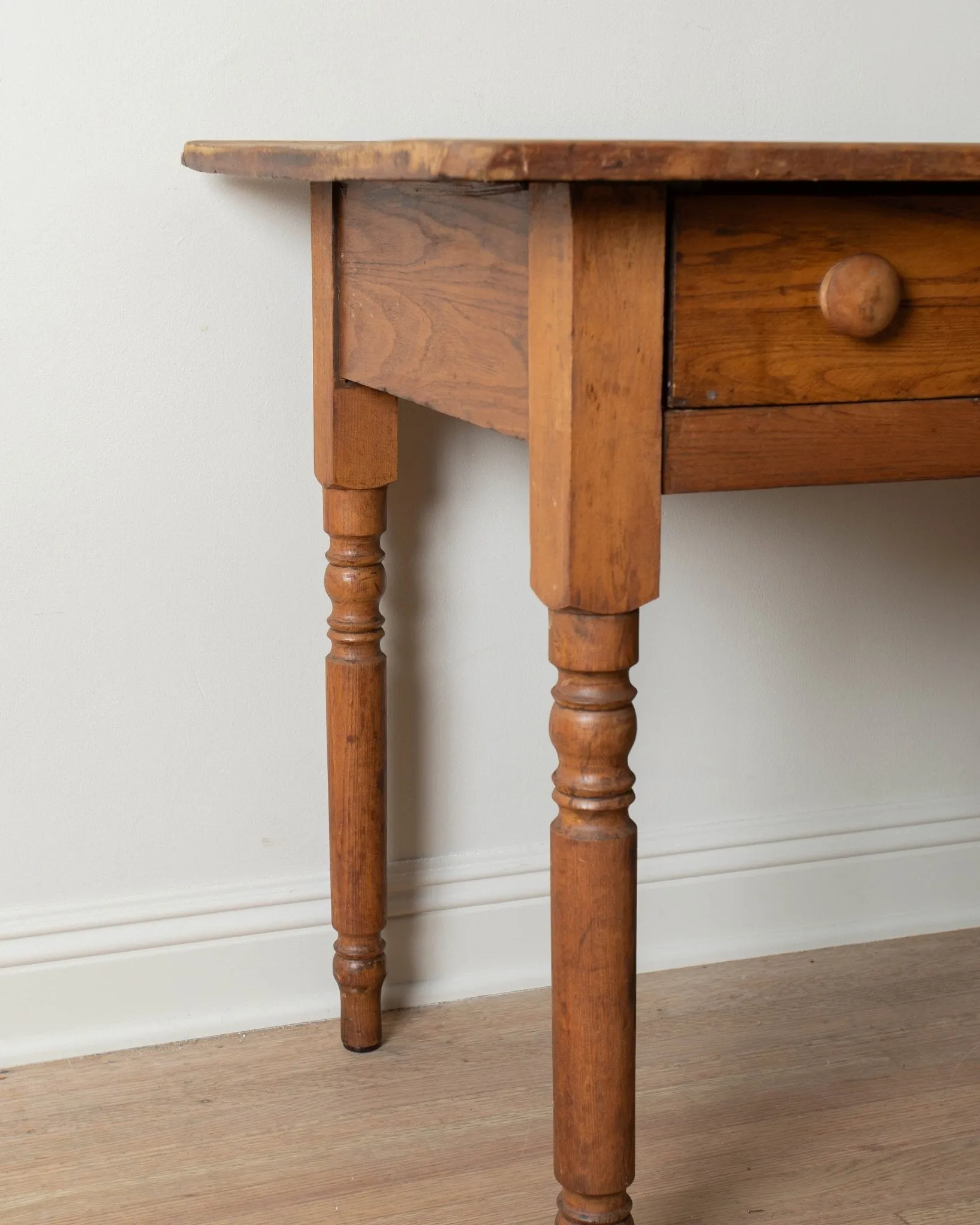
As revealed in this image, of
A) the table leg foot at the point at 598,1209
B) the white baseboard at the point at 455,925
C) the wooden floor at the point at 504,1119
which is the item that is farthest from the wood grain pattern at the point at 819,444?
the white baseboard at the point at 455,925

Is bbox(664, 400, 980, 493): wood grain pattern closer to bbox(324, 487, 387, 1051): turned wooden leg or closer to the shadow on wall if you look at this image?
bbox(324, 487, 387, 1051): turned wooden leg

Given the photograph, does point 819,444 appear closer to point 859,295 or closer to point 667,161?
point 859,295

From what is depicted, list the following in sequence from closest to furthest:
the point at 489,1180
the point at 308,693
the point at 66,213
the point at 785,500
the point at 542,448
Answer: the point at 542,448 < the point at 489,1180 < the point at 66,213 < the point at 308,693 < the point at 785,500

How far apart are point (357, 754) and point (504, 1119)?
0.36m

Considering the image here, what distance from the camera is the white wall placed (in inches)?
54.2

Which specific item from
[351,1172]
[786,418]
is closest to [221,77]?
[786,418]

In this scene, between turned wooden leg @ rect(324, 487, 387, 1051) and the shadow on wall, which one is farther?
the shadow on wall

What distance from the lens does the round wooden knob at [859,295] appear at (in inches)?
34.8

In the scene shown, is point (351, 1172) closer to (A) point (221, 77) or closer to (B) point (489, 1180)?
(B) point (489, 1180)

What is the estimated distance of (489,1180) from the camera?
125 centimetres

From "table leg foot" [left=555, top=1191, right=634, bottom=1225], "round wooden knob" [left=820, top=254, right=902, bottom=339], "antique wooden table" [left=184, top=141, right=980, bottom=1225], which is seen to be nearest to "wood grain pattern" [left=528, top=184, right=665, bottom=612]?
"antique wooden table" [left=184, top=141, right=980, bottom=1225]

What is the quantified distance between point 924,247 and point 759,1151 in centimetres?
79

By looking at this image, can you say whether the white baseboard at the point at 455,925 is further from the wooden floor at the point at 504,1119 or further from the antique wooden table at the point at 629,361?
the antique wooden table at the point at 629,361

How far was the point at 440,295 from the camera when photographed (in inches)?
41.0
